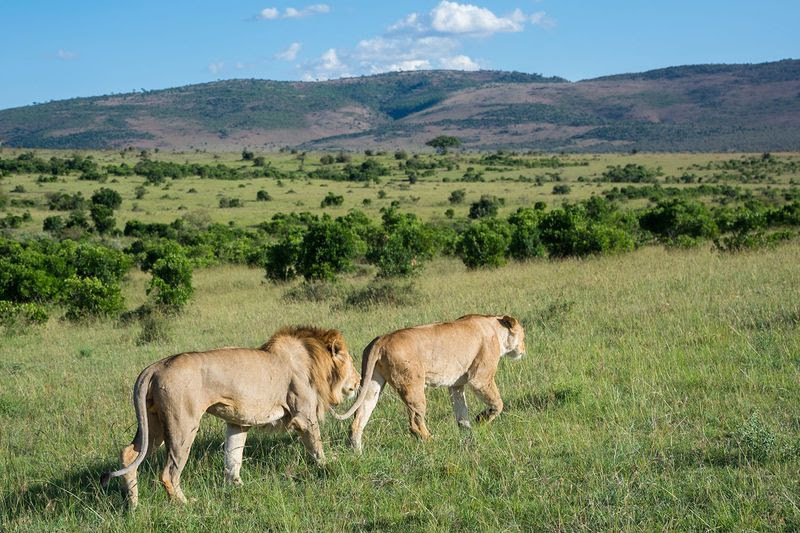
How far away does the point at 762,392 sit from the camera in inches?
292

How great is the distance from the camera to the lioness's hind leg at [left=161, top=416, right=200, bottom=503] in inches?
217

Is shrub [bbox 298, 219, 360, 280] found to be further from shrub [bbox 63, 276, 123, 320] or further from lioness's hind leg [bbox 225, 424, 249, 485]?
lioness's hind leg [bbox 225, 424, 249, 485]

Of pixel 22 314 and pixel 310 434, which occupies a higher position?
pixel 310 434

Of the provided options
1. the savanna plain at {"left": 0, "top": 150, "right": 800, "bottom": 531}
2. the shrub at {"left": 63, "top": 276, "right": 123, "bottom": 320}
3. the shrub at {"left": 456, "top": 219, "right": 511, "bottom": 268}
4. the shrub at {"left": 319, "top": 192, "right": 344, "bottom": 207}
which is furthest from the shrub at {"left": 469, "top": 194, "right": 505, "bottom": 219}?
the shrub at {"left": 63, "top": 276, "right": 123, "bottom": 320}

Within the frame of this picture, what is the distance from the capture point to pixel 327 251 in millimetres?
21062

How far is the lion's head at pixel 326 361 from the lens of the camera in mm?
6262

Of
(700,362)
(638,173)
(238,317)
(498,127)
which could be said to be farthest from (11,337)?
(498,127)

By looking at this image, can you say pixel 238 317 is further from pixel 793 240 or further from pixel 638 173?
pixel 638 173

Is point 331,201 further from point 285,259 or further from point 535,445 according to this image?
point 535,445

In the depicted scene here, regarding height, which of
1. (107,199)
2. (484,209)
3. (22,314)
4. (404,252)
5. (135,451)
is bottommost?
(484,209)

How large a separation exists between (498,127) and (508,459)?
609ft

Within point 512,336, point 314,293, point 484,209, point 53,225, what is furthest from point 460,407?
point 53,225

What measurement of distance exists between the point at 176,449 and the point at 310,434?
1.03 metres

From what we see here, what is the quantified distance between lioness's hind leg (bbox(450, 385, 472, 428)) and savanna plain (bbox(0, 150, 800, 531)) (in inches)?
5.3
